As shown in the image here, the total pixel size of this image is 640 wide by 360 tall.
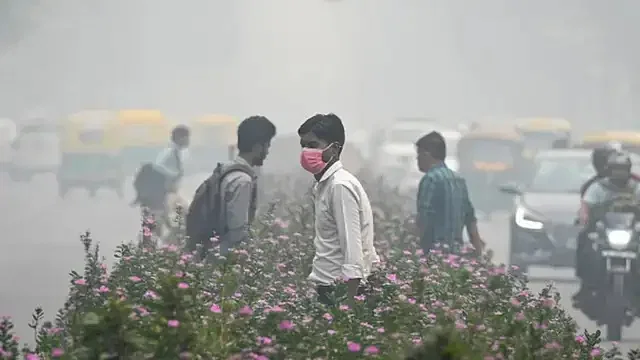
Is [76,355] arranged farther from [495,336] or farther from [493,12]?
[493,12]

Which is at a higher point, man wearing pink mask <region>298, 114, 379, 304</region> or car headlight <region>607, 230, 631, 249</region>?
man wearing pink mask <region>298, 114, 379, 304</region>

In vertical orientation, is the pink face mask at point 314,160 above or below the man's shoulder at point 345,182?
above

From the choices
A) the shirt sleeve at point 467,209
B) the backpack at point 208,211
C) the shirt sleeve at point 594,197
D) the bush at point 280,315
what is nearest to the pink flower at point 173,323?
the bush at point 280,315

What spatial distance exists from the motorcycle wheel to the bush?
186 centimetres

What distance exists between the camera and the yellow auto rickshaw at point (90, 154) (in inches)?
432

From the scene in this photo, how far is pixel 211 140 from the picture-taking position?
1081 cm

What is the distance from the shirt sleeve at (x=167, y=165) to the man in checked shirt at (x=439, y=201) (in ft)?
9.36

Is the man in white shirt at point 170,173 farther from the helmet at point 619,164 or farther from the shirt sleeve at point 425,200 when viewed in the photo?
the helmet at point 619,164

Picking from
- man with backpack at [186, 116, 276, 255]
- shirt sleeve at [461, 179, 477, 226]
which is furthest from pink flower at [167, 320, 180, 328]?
shirt sleeve at [461, 179, 477, 226]

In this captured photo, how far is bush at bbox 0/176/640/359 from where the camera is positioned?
13.0 feet

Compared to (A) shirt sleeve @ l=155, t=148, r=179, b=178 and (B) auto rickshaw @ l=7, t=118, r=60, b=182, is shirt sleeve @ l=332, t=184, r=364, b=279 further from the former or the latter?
(B) auto rickshaw @ l=7, t=118, r=60, b=182

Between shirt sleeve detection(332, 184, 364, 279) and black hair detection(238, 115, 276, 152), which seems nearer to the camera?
shirt sleeve detection(332, 184, 364, 279)

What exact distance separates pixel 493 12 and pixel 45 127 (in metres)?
3.84

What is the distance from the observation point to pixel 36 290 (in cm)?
999
